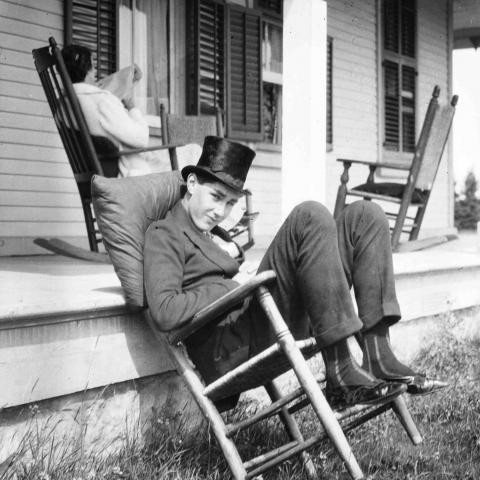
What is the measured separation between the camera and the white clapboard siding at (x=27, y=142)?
4.94 metres

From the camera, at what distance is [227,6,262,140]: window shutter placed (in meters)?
6.09

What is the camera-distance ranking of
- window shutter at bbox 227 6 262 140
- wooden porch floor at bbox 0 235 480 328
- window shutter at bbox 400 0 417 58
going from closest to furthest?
wooden porch floor at bbox 0 235 480 328 < window shutter at bbox 227 6 262 140 < window shutter at bbox 400 0 417 58

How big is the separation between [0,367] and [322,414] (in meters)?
0.95

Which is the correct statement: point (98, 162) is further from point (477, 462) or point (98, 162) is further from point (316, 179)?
point (477, 462)

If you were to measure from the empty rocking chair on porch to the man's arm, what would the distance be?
0.16ft

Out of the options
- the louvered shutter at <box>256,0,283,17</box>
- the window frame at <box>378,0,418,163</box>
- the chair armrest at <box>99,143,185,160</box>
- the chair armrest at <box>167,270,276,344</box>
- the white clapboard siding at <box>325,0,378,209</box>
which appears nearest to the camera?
the chair armrest at <box>167,270,276,344</box>

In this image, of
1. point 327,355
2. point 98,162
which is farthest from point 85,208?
point 327,355

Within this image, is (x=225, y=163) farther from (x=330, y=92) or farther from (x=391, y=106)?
(x=391, y=106)

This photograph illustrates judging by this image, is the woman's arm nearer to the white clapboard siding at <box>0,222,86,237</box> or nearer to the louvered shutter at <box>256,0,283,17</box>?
the white clapboard siding at <box>0,222,86,237</box>

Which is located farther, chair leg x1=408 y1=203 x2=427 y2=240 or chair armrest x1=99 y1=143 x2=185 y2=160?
chair leg x1=408 y1=203 x2=427 y2=240

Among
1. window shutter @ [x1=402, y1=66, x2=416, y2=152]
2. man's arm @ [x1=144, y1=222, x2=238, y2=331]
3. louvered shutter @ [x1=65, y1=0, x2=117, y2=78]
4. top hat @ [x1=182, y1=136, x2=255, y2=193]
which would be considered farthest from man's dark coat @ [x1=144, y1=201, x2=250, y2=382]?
window shutter @ [x1=402, y1=66, x2=416, y2=152]

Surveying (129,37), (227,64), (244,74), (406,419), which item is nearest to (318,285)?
(406,419)

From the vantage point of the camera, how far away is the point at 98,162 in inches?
158

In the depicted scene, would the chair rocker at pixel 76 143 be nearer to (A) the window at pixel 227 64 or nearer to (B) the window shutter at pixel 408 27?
(A) the window at pixel 227 64
